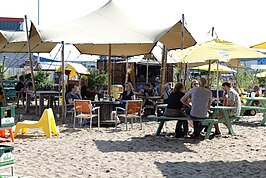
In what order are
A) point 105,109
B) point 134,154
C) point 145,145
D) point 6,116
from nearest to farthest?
point 134,154 → point 6,116 → point 145,145 → point 105,109

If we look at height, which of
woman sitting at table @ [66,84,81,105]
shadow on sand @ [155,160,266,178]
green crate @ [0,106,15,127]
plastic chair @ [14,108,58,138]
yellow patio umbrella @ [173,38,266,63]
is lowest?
shadow on sand @ [155,160,266,178]

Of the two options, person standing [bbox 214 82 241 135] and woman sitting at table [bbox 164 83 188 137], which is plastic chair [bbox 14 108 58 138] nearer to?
woman sitting at table [bbox 164 83 188 137]

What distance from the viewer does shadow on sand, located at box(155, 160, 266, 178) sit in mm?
5855

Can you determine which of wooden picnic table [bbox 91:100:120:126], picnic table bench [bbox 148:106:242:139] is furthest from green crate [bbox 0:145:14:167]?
wooden picnic table [bbox 91:100:120:126]

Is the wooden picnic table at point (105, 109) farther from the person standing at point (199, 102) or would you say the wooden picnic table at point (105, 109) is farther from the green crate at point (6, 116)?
the green crate at point (6, 116)

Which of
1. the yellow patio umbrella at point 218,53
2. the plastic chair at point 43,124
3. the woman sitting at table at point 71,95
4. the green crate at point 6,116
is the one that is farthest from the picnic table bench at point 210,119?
the woman sitting at table at point 71,95

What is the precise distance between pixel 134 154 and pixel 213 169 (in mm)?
1550

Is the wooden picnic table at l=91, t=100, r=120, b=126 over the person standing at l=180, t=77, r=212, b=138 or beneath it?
beneath

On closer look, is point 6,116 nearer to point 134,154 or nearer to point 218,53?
point 134,154

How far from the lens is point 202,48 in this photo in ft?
29.1

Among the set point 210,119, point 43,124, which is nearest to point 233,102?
point 210,119

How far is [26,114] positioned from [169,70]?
1197 centimetres

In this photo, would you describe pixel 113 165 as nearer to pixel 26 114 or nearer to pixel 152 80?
pixel 26 114

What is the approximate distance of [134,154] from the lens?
7230mm
